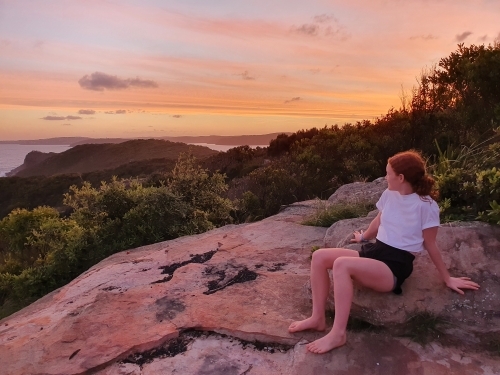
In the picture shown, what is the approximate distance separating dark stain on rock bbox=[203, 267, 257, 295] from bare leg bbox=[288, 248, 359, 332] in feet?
3.33

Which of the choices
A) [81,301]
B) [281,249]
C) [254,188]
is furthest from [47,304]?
[254,188]

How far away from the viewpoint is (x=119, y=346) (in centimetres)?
323

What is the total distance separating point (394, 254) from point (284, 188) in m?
7.58

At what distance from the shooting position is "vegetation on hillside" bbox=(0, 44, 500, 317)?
5.34 metres

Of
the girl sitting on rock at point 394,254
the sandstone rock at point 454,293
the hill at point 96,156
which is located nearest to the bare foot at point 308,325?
the girl sitting on rock at point 394,254

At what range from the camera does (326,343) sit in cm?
297

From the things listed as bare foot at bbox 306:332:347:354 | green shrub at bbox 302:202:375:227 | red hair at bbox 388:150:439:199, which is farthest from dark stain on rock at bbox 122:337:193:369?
green shrub at bbox 302:202:375:227

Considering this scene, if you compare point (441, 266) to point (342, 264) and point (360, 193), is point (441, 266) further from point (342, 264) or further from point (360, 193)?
point (360, 193)

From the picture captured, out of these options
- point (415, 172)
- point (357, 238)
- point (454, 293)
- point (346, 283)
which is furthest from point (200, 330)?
point (415, 172)

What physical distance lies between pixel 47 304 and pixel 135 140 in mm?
64841

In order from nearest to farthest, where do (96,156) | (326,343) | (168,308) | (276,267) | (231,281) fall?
1. (326,343)
2. (168,308)
3. (231,281)
4. (276,267)
5. (96,156)

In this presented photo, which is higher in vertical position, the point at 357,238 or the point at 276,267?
the point at 357,238

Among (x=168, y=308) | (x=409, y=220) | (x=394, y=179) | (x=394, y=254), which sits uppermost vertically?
(x=394, y=179)

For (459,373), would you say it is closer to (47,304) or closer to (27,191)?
(47,304)
